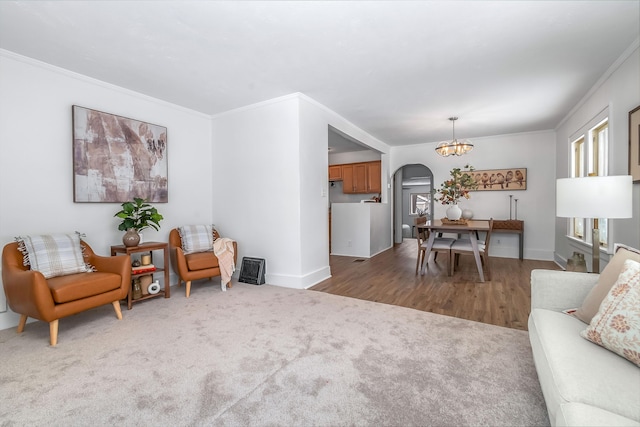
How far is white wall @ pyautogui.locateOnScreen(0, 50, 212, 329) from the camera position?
2662 mm

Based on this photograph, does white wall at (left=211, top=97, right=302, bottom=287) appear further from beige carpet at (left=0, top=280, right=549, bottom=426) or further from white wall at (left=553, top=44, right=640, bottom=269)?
white wall at (left=553, top=44, right=640, bottom=269)

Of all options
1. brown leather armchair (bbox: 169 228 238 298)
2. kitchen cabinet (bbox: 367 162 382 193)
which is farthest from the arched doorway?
brown leather armchair (bbox: 169 228 238 298)

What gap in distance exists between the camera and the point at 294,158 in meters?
3.77

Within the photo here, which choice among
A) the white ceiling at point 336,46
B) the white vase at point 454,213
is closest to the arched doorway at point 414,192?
the white vase at point 454,213

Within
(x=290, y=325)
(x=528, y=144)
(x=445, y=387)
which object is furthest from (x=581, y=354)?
(x=528, y=144)

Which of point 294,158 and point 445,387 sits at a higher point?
point 294,158

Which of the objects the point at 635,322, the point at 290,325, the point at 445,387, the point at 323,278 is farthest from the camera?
the point at 323,278

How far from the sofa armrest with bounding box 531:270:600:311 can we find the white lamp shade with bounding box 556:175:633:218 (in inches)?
20.9

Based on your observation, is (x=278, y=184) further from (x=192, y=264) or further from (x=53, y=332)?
(x=53, y=332)

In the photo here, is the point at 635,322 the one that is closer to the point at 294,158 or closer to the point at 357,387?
the point at 357,387

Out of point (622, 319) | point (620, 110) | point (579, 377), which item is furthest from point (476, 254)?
point (579, 377)

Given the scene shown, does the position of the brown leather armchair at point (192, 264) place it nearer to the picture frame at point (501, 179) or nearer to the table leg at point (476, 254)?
the table leg at point (476, 254)

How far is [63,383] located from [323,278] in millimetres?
2914

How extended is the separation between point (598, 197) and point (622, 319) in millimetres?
1172
